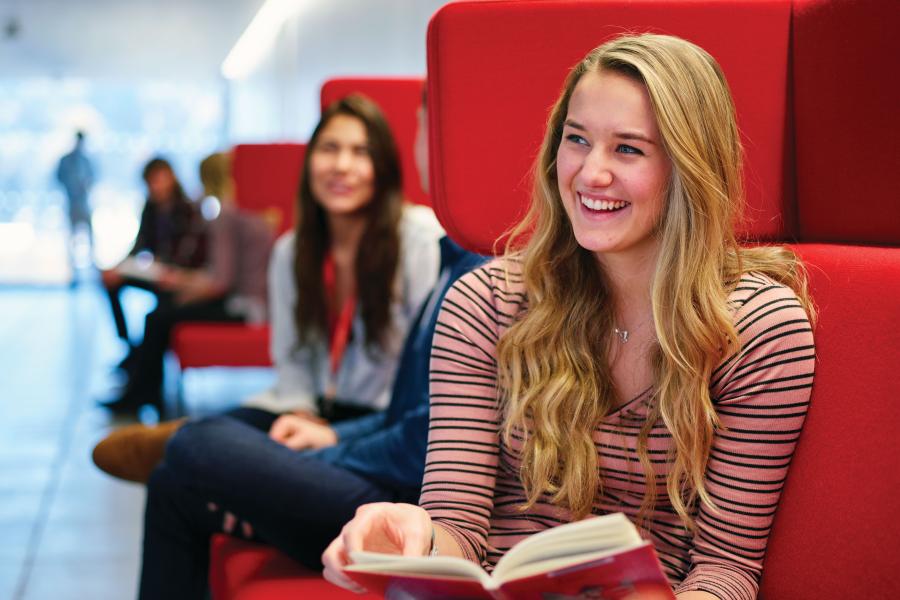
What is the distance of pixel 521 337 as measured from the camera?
1.31 meters

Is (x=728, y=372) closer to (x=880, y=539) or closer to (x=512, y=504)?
(x=880, y=539)

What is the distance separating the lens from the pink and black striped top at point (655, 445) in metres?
1.19

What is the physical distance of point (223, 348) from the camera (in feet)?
14.3

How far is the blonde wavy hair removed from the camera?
119cm

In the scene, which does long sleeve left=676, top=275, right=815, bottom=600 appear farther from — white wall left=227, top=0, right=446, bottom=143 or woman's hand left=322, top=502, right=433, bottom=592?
white wall left=227, top=0, right=446, bottom=143

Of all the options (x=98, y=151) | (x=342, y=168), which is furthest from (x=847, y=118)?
A: (x=98, y=151)

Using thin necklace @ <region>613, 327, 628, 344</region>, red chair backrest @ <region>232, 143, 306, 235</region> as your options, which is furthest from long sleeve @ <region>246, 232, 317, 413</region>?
red chair backrest @ <region>232, 143, 306, 235</region>

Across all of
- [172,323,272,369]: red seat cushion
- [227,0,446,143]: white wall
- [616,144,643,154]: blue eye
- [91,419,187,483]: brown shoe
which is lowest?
[172,323,272,369]: red seat cushion

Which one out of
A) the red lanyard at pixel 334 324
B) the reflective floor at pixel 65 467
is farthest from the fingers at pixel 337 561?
the reflective floor at pixel 65 467

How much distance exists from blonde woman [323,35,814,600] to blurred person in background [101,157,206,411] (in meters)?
3.84

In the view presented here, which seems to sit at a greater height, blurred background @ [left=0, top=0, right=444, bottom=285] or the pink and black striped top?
blurred background @ [left=0, top=0, right=444, bottom=285]

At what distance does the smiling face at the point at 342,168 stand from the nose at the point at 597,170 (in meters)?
1.60

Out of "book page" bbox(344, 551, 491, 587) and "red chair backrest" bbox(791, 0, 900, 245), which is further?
"red chair backrest" bbox(791, 0, 900, 245)

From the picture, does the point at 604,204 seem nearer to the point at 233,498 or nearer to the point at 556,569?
the point at 556,569
